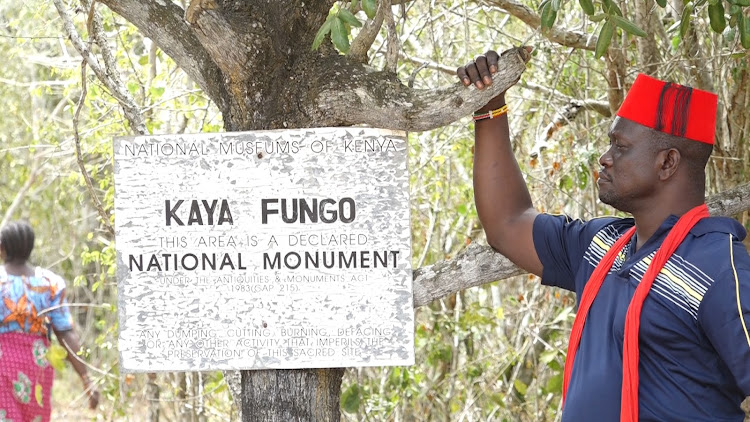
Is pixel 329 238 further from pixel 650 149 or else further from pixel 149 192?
pixel 650 149

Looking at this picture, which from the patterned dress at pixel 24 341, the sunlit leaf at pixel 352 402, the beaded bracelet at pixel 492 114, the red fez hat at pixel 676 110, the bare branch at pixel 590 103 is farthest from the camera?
the patterned dress at pixel 24 341

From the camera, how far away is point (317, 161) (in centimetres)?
246

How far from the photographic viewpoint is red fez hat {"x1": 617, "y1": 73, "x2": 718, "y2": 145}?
229 cm

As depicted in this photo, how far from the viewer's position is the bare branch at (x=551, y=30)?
3.68 meters

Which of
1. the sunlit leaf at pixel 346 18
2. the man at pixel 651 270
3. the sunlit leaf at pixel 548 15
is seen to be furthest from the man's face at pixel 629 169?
the sunlit leaf at pixel 346 18

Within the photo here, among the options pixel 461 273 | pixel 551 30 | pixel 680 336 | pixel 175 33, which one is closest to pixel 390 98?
pixel 461 273

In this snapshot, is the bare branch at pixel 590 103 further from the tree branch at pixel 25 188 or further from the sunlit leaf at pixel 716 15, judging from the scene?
the tree branch at pixel 25 188

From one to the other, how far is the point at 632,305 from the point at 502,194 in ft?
1.95

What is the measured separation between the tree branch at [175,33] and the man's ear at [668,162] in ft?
3.87

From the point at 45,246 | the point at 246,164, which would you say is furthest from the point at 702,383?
the point at 45,246

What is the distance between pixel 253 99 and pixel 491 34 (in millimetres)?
2739

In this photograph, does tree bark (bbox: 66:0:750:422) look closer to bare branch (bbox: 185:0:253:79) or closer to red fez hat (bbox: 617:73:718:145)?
bare branch (bbox: 185:0:253:79)

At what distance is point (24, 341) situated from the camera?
191 inches

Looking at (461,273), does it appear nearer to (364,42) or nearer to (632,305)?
(632,305)
